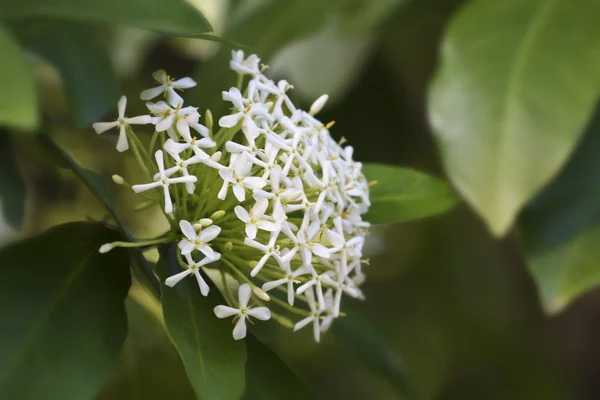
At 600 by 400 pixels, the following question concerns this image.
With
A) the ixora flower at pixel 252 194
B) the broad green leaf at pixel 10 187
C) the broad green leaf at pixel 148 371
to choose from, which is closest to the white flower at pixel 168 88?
the ixora flower at pixel 252 194

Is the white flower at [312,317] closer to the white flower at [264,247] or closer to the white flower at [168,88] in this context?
the white flower at [264,247]

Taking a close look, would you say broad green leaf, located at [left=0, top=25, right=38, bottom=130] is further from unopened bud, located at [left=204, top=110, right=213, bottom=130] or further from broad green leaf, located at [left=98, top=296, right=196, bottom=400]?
broad green leaf, located at [left=98, top=296, right=196, bottom=400]

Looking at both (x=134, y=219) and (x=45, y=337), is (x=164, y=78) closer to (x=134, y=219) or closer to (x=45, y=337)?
(x=45, y=337)

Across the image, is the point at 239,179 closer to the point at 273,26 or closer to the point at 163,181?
the point at 163,181

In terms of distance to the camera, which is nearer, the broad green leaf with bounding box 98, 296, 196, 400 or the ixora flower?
the ixora flower

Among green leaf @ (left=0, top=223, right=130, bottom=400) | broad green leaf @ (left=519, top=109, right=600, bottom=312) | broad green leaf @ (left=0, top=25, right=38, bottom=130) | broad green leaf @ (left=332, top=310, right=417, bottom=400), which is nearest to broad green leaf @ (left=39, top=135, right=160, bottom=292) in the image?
green leaf @ (left=0, top=223, right=130, bottom=400)

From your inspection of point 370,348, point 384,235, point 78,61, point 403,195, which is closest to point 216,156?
point 403,195
